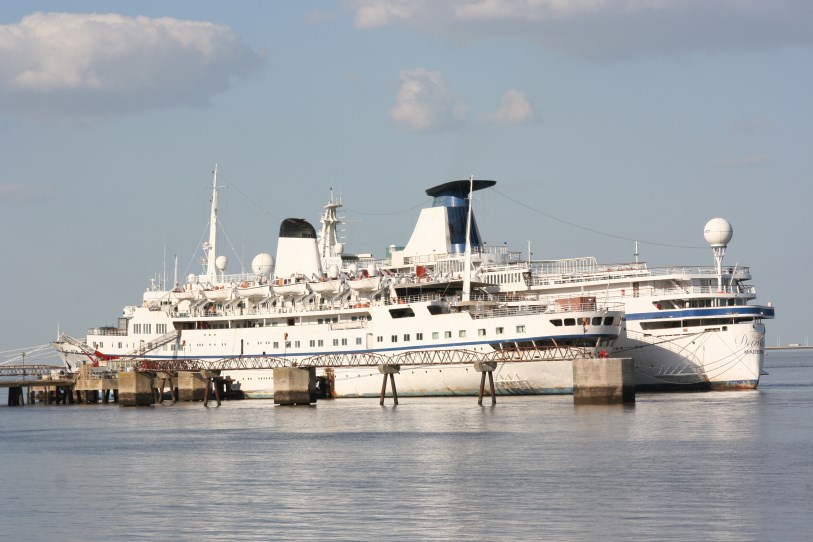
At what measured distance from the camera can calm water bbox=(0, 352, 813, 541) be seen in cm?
2764

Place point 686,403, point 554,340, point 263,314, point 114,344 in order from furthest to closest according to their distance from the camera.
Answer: point 114,344, point 263,314, point 554,340, point 686,403

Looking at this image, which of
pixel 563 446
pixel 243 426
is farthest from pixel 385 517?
pixel 243 426

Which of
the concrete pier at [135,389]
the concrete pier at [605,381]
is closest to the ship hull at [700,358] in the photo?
the concrete pier at [605,381]

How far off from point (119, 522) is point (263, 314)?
5446 centimetres

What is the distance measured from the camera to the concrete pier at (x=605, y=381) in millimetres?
59469

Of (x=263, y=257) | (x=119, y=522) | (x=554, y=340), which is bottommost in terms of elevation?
(x=119, y=522)

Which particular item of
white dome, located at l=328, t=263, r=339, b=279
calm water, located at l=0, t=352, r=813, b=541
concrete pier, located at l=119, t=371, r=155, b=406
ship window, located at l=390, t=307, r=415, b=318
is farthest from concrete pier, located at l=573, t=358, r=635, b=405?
concrete pier, located at l=119, t=371, r=155, b=406

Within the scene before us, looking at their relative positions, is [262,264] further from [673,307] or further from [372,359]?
[673,307]

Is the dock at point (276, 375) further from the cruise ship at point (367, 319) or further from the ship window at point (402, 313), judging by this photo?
the ship window at point (402, 313)

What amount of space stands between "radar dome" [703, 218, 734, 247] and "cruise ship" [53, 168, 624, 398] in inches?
287

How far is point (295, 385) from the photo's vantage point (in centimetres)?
7088

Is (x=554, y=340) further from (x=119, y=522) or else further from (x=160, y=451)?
(x=119, y=522)

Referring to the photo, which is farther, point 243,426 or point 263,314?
point 263,314

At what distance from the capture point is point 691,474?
35000 millimetres
